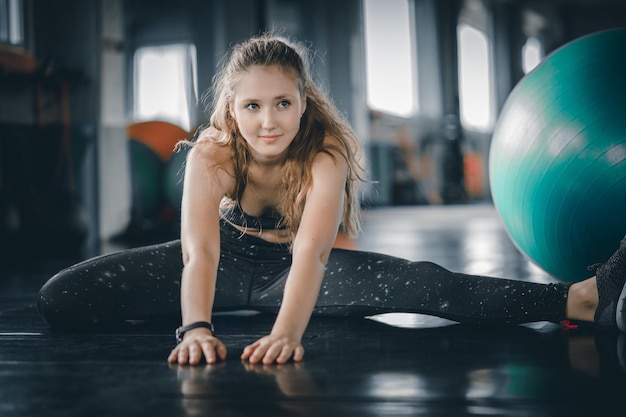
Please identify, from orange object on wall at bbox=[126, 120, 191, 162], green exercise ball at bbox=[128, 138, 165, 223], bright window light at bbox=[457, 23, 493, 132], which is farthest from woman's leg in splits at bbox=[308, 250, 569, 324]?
bright window light at bbox=[457, 23, 493, 132]

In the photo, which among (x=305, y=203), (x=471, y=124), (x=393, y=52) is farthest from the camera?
(x=471, y=124)

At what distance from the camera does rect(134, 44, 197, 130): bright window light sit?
13797mm

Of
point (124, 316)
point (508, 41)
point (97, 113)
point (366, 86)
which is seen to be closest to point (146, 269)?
point (124, 316)

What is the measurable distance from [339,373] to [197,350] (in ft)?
1.00

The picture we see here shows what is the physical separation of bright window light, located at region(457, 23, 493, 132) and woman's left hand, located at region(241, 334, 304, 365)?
14015 millimetres

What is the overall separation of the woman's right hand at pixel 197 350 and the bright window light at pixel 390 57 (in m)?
11.0

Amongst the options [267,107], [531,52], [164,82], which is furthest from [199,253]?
[531,52]

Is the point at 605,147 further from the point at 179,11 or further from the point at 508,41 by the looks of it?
A: the point at 508,41

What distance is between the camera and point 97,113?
19.8ft

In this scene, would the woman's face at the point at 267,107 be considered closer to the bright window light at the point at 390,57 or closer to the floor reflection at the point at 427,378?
the floor reflection at the point at 427,378

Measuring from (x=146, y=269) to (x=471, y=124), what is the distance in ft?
47.0

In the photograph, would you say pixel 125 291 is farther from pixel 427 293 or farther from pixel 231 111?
pixel 427 293

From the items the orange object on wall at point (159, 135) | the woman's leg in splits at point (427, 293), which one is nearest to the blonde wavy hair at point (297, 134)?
the woman's leg in splits at point (427, 293)

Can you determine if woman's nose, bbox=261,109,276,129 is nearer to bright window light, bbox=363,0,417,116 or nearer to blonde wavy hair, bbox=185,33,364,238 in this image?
blonde wavy hair, bbox=185,33,364,238
